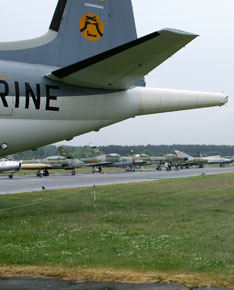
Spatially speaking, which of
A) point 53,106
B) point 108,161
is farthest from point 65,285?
point 108,161

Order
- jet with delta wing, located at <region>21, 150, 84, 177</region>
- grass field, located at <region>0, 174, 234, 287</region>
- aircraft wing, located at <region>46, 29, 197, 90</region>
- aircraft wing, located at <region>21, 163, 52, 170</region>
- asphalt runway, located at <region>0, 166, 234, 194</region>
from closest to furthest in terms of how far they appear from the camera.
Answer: grass field, located at <region>0, 174, 234, 287</region>
aircraft wing, located at <region>46, 29, 197, 90</region>
asphalt runway, located at <region>0, 166, 234, 194</region>
aircraft wing, located at <region>21, 163, 52, 170</region>
jet with delta wing, located at <region>21, 150, 84, 177</region>

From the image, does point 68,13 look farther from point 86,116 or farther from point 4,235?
point 4,235

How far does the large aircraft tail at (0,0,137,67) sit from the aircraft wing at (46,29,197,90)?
1423 mm

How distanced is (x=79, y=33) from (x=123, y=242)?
25.1ft

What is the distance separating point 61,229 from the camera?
33.3 feet

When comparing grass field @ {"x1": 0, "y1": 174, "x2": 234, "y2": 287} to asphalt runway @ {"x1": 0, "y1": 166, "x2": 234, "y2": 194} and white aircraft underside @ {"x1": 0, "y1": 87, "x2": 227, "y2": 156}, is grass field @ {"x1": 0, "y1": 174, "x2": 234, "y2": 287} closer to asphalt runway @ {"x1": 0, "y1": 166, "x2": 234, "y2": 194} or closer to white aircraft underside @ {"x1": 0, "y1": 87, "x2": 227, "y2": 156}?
white aircraft underside @ {"x1": 0, "y1": 87, "x2": 227, "y2": 156}

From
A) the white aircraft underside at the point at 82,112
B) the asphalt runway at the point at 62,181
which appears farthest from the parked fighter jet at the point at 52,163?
the white aircraft underside at the point at 82,112

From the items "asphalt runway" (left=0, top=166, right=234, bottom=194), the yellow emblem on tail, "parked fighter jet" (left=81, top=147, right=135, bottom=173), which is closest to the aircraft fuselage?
the yellow emblem on tail

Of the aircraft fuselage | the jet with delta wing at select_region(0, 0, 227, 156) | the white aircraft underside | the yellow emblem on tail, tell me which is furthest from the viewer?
the yellow emblem on tail

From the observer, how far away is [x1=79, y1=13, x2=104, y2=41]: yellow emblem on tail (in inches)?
516

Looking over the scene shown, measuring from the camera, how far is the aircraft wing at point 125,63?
29.2 feet

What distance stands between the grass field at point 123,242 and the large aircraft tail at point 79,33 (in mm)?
5273

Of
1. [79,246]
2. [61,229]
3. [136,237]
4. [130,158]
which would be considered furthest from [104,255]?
[130,158]

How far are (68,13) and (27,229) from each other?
7209 mm
